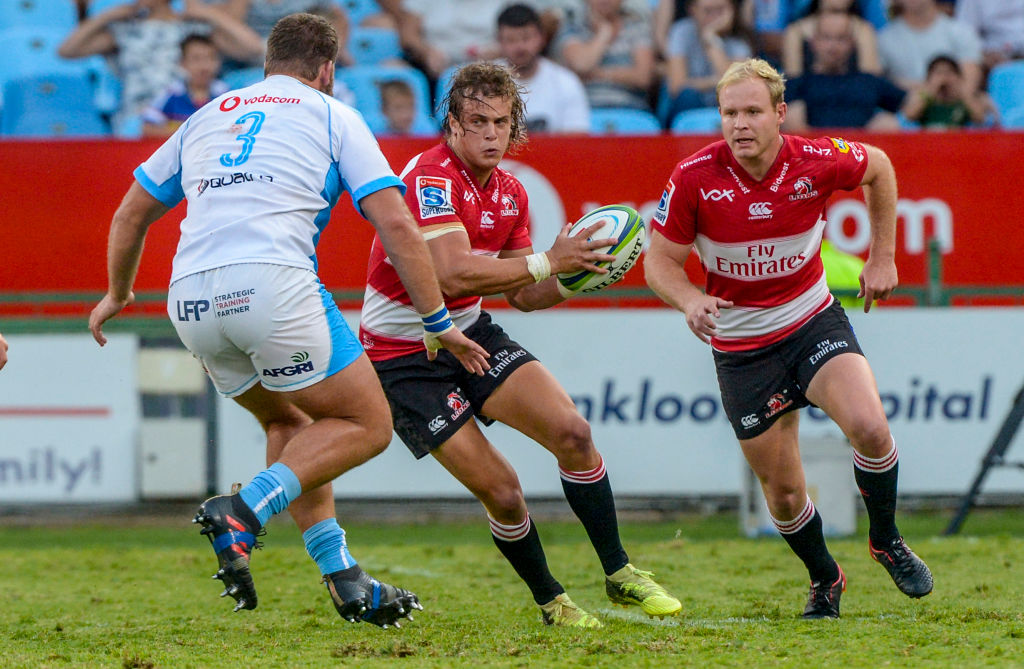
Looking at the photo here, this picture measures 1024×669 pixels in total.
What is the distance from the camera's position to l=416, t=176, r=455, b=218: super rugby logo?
17.1 feet

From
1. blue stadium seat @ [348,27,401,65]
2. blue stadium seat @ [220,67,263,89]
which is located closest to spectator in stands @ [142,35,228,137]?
blue stadium seat @ [220,67,263,89]

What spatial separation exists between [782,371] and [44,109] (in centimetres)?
801

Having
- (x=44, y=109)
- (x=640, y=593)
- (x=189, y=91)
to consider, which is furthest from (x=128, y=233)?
(x=44, y=109)

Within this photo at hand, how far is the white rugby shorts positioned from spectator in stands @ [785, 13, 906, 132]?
7193mm

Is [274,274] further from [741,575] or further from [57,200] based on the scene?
[57,200]

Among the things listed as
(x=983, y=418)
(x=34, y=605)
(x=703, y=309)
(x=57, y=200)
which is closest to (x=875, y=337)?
(x=983, y=418)

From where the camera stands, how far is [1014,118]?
1179 cm

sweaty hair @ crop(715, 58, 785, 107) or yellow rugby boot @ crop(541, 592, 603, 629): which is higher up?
sweaty hair @ crop(715, 58, 785, 107)

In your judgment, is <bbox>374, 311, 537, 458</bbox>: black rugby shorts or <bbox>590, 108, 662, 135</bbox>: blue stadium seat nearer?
<bbox>374, 311, 537, 458</bbox>: black rugby shorts

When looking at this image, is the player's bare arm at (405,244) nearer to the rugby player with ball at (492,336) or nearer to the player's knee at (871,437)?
the rugby player with ball at (492,336)

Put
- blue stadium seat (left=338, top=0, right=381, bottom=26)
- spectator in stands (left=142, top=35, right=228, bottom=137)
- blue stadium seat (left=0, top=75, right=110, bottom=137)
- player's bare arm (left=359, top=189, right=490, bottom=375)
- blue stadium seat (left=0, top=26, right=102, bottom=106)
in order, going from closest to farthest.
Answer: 1. player's bare arm (left=359, top=189, right=490, bottom=375)
2. spectator in stands (left=142, top=35, right=228, bottom=137)
3. blue stadium seat (left=0, top=75, right=110, bottom=137)
4. blue stadium seat (left=0, top=26, right=102, bottom=106)
5. blue stadium seat (left=338, top=0, right=381, bottom=26)

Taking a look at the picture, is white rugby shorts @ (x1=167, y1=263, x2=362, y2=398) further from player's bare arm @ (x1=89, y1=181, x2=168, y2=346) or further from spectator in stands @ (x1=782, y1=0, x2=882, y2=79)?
spectator in stands @ (x1=782, y1=0, x2=882, y2=79)

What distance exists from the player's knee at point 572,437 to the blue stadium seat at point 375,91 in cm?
636

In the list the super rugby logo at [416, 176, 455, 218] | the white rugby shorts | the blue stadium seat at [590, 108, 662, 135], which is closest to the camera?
the white rugby shorts
